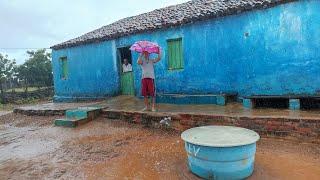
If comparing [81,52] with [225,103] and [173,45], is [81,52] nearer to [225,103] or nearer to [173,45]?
[173,45]

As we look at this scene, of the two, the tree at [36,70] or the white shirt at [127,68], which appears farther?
the tree at [36,70]

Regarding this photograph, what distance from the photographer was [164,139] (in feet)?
23.1

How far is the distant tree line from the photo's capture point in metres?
25.5

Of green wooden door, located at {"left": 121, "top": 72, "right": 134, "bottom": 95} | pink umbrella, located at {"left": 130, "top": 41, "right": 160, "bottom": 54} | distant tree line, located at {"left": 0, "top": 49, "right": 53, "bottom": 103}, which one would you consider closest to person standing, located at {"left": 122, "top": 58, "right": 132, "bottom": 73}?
green wooden door, located at {"left": 121, "top": 72, "right": 134, "bottom": 95}

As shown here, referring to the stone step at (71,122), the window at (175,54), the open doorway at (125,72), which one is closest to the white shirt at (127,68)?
the open doorway at (125,72)

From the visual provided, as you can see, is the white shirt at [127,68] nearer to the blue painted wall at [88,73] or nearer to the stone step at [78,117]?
the blue painted wall at [88,73]

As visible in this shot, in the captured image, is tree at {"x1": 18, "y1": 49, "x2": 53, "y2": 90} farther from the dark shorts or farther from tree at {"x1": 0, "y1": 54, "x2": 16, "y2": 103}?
the dark shorts

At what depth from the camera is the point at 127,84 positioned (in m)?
12.1

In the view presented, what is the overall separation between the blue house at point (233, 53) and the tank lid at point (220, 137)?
3021 mm

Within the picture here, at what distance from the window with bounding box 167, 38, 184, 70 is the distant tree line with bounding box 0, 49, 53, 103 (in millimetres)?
18143

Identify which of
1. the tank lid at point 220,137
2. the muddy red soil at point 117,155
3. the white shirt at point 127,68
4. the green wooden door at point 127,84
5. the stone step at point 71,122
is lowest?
the muddy red soil at point 117,155

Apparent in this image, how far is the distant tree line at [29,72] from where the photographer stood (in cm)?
2548

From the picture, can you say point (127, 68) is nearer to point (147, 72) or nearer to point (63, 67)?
point (147, 72)

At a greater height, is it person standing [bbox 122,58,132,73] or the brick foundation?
person standing [bbox 122,58,132,73]
